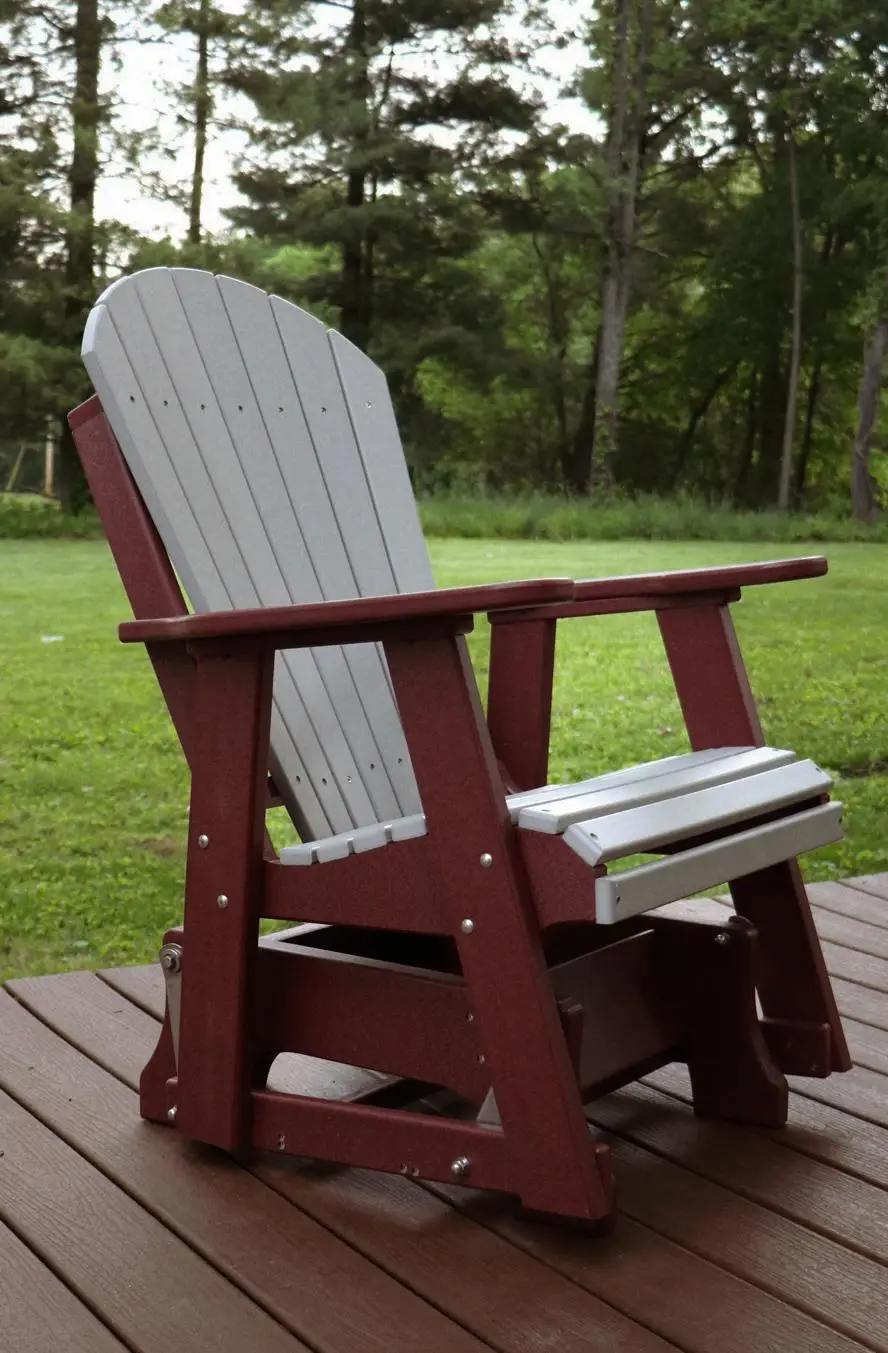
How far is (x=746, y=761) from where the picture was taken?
1.62 meters

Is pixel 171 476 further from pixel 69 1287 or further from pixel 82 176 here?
pixel 82 176

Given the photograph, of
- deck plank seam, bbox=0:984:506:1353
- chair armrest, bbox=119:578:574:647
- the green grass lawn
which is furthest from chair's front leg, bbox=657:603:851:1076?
the green grass lawn

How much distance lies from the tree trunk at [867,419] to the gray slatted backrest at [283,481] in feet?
19.3

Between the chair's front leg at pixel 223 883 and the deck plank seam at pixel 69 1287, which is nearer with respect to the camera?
the deck plank seam at pixel 69 1287

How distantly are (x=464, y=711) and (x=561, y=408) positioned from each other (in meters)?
7.18

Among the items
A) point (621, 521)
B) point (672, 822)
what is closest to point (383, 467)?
point (672, 822)

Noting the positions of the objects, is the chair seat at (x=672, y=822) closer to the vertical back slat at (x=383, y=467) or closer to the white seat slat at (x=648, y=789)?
the white seat slat at (x=648, y=789)

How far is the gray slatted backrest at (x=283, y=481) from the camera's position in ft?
5.36

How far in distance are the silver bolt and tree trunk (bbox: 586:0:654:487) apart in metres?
6.51

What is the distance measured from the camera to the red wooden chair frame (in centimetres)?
133

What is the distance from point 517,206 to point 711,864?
21.6ft

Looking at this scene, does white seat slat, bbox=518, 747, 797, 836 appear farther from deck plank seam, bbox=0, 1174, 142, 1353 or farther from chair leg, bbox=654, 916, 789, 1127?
deck plank seam, bbox=0, 1174, 142, 1353

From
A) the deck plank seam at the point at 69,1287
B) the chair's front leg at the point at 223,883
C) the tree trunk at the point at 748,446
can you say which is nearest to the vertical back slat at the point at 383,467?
the chair's front leg at the point at 223,883

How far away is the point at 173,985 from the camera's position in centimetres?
158
